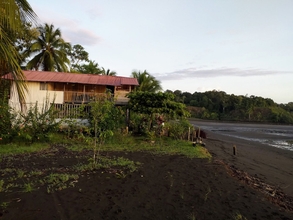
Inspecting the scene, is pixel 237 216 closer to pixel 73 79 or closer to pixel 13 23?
pixel 13 23

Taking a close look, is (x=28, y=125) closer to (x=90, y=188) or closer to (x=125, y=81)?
(x=90, y=188)

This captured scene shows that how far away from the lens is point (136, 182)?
605 centimetres

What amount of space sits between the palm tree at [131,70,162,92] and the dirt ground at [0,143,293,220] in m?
16.8

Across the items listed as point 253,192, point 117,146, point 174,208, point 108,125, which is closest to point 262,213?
point 253,192

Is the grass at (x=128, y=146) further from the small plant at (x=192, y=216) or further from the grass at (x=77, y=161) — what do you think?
the small plant at (x=192, y=216)

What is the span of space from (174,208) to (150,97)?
30.0 feet

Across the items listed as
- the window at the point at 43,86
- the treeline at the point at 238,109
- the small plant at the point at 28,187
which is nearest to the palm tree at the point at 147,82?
the window at the point at 43,86

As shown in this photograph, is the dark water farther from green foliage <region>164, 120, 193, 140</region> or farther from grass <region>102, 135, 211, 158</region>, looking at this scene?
grass <region>102, 135, 211, 158</region>

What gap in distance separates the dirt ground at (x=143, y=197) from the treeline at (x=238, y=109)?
38819mm

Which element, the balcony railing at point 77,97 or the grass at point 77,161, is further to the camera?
the balcony railing at point 77,97

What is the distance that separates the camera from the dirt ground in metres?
4.29

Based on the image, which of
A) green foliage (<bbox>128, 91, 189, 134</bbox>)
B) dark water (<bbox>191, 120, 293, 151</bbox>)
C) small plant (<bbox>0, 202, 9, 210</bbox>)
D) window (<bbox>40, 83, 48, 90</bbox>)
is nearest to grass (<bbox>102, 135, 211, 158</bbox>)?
green foliage (<bbox>128, 91, 189, 134</bbox>)

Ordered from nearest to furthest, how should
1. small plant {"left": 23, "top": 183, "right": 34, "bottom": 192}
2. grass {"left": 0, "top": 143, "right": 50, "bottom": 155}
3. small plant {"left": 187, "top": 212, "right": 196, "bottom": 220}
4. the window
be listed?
small plant {"left": 187, "top": 212, "right": 196, "bottom": 220} < small plant {"left": 23, "top": 183, "right": 34, "bottom": 192} < grass {"left": 0, "top": 143, "right": 50, "bottom": 155} < the window

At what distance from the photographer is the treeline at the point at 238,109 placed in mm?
47844
